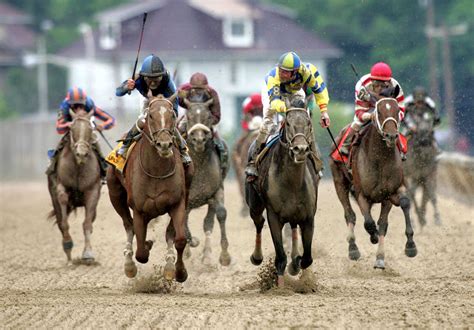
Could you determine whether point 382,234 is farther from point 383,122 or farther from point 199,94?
point 199,94

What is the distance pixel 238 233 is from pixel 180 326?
10200 mm

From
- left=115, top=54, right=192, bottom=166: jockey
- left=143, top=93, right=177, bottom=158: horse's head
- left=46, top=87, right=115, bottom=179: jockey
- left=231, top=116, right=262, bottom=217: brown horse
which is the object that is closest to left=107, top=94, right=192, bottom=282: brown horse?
left=143, top=93, right=177, bottom=158: horse's head

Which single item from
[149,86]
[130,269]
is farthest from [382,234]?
[149,86]

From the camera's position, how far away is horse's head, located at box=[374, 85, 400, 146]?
1306 cm

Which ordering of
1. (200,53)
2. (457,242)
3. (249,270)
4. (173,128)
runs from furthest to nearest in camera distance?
(200,53) < (457,242) < (249,270) < (173,128)

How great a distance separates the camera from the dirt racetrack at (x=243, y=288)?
973 centimetres

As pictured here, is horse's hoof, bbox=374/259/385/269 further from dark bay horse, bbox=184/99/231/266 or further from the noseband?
dark bay horse, bbox=184/99/231/266

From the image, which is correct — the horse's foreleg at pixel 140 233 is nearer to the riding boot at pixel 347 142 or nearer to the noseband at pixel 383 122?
the noseband at pixel 383 122

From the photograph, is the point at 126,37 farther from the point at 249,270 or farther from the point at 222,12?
the point at 249,270

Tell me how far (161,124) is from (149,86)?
3.90 ft

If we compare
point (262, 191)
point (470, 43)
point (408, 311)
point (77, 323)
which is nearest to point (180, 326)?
point (77, 323)

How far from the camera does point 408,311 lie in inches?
391

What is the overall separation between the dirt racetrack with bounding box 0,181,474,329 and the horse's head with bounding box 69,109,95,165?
59.3 inches

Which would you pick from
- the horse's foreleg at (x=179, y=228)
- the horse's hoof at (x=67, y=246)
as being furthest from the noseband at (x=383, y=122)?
the horse's hoof at (x=67, y=246)
